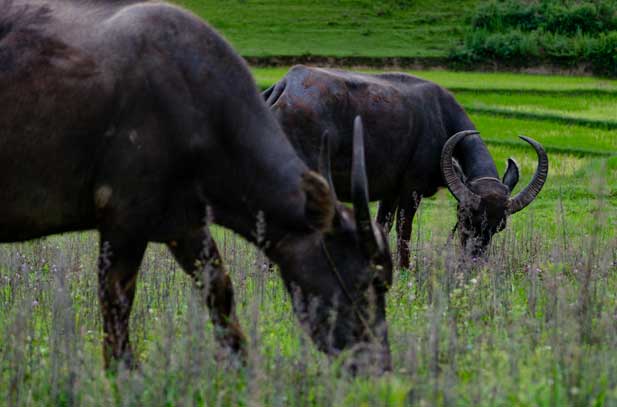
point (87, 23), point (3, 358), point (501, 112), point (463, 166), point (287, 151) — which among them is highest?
point (87, 23)

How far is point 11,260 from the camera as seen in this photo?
705cm

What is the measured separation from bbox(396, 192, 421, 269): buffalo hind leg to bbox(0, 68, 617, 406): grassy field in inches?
5.2

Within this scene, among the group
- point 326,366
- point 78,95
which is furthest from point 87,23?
point 326,366

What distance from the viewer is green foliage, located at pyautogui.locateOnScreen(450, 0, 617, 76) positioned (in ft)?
106

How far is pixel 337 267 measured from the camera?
4.56 m

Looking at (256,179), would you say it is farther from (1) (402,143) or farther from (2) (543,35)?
(2) (543,35)

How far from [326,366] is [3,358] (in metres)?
1.57

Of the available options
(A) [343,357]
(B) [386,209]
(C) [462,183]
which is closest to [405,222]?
(B) [386,209]

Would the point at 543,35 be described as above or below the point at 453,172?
below

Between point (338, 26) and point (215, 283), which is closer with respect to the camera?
point (215, 283)

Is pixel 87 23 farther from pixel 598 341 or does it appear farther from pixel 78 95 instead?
pixel 598 341

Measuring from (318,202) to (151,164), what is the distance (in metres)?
0.79

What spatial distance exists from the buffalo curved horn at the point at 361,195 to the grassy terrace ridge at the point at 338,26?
30.1 m

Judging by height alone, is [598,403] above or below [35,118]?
below
